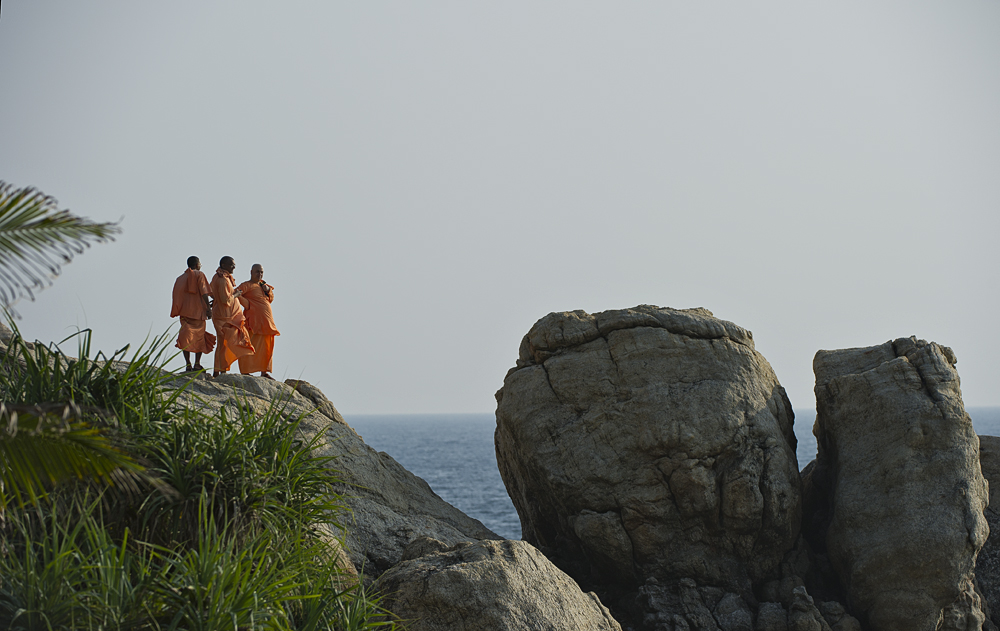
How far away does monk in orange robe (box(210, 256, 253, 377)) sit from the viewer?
48.2 ft

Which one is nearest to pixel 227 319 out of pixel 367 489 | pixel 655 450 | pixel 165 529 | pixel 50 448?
pixel 367 489

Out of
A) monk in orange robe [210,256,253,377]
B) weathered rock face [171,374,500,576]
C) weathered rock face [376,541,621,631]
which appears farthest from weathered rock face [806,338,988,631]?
monk in orange robe [210,256,253,377]

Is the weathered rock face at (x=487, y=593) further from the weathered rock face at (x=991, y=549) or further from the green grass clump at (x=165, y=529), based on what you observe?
the weathered rock face at (x=991, y=549)

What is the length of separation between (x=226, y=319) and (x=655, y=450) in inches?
319

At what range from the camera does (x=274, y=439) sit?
8.38 meters

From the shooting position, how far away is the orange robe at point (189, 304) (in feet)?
47.2

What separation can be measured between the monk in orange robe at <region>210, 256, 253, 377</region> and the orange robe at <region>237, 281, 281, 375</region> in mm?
288

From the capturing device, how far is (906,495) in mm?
11883

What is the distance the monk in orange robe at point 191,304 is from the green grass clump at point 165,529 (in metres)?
6.08

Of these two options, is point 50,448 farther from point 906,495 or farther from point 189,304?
point 906,495

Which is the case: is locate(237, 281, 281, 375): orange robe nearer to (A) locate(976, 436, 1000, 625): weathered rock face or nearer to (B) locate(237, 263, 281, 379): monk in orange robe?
(B) locate(237, 263, 281, 379): monk in orange robe

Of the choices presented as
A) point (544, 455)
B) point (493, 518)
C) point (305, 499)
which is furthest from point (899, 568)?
point (493, 518)

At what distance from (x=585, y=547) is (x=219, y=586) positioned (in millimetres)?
7471

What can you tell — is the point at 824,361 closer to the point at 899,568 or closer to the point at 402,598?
the point at 899,568
